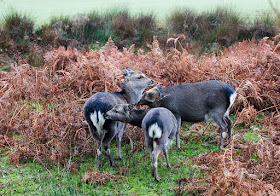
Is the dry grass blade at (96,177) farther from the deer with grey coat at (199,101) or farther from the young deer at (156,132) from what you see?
the deer with grey coat at (199,101)

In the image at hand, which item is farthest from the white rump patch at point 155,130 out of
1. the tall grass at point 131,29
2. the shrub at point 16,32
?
the shrub at point 16,32

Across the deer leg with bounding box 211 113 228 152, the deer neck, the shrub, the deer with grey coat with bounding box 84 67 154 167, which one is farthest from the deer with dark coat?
the shrub

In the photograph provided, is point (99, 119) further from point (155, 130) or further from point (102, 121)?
point (155, 130)

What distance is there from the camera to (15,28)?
1392cm

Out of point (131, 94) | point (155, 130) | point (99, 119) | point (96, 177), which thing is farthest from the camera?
point (131, 94)

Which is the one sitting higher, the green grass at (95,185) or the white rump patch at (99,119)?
the white rump patch at (99,119)

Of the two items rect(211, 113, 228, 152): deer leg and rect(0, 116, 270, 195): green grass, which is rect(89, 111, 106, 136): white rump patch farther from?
rect(211, 113, 228, 152): deer leg

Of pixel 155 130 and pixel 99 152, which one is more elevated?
pixel 155 130

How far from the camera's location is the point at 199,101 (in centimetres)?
665

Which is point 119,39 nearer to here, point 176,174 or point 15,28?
point 15,28

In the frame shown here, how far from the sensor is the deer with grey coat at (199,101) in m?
6.55

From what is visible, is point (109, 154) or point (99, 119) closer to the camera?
point (99, 119)

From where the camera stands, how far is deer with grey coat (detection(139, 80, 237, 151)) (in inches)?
258

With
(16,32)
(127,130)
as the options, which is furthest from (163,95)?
(16,32)
